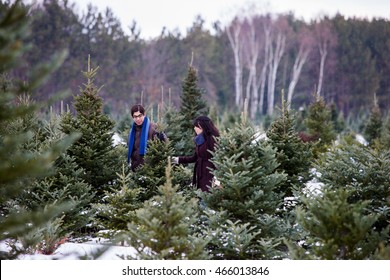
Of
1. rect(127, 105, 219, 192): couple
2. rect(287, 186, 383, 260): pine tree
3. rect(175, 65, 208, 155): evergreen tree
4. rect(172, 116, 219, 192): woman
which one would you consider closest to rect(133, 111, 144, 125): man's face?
rect(127, 105, 219, 192): couple

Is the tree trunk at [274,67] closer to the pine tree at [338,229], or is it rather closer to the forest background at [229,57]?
the forest background at [229,57]

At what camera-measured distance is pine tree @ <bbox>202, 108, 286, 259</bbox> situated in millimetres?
5183

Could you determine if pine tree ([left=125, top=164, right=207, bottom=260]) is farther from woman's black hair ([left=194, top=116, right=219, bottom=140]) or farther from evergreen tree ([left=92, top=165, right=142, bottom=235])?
woman's black hair ([left=194, top=116, right=219, bottom=140])

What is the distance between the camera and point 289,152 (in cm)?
747

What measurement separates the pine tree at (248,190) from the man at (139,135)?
6.95ft

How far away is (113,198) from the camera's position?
20.8 ft

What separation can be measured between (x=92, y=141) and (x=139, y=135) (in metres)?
0.88

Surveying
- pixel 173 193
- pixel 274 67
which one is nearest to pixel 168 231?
pixel 173 193

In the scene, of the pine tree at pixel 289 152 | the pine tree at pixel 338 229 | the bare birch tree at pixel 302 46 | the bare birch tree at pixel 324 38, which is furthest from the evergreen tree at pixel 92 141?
the bare birch tree at pixel 324 38

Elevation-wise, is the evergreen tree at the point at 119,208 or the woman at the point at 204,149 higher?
the woman at the point at 204,149

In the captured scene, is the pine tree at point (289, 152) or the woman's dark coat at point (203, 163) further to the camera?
the pine tree at point (289, 152)

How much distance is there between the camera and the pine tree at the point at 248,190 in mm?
5183
